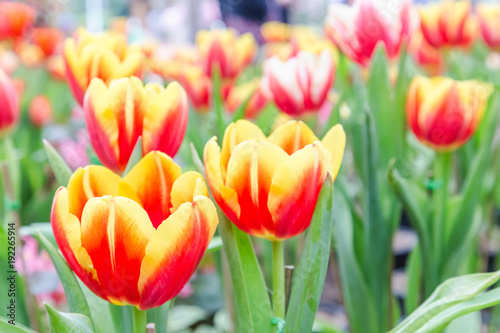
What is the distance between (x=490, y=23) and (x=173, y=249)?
0.96m

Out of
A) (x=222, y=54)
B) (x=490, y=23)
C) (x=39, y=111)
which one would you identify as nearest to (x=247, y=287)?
(x=222, y=54)

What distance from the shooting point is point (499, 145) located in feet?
2.95

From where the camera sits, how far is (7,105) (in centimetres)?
70

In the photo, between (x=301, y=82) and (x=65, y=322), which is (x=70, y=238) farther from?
(x=301, y=82)

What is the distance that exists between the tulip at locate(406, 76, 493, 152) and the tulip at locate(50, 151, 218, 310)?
414 millimetres

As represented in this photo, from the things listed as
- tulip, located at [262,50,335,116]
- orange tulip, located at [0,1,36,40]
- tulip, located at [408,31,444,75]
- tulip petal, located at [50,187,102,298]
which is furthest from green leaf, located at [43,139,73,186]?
orange tulip, located at [0,1,36,40]

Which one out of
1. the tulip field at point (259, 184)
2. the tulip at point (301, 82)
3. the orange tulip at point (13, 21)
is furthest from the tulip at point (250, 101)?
Answer: the orange tulip at point (13, 21)

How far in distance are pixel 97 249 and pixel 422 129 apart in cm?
47

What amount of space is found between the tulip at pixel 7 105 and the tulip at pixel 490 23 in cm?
86

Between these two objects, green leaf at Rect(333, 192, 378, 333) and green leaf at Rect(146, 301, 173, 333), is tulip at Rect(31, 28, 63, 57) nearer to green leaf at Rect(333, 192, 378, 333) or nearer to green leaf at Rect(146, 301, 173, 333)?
green leaf at Rect(333, 192, 378, 333)

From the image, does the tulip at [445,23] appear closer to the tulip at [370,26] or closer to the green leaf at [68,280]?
the tulip at [370,26]

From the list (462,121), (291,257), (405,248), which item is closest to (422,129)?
(462,121)

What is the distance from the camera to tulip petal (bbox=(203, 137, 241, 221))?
36 centimetres

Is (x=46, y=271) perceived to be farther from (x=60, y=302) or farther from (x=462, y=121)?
(x=462, y=121)
